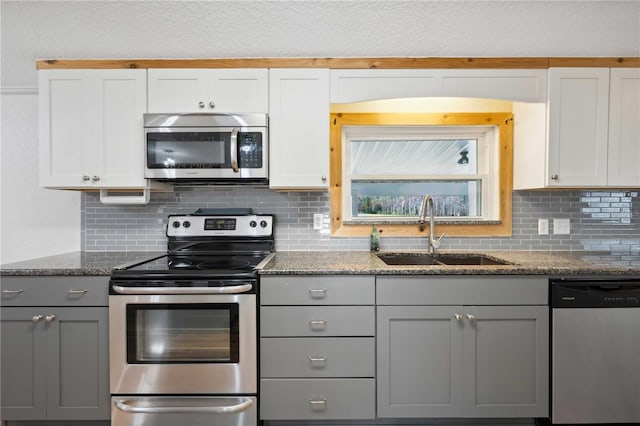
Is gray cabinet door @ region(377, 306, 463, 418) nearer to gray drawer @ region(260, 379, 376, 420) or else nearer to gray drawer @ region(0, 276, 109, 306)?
gray drawer @ region(260, 379, 376, 420)

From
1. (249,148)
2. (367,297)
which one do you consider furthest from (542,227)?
(249,148)

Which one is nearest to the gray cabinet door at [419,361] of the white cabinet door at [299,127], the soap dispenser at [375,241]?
the soap dispenser at [375,241]

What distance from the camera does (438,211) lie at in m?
2.57

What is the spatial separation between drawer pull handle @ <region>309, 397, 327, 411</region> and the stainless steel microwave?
4.13 ft

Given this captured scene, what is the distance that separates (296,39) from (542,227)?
2113 mm

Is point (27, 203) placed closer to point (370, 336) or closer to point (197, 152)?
point (197, 152)

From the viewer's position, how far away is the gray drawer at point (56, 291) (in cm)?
183

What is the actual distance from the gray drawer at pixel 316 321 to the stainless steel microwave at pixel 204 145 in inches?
31.8

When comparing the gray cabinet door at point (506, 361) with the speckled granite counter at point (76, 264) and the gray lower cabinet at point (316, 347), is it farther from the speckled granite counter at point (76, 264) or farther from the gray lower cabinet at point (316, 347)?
the speckled granite counter at point (76, 264)

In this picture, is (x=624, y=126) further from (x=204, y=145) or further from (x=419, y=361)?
(x=204, y=145)

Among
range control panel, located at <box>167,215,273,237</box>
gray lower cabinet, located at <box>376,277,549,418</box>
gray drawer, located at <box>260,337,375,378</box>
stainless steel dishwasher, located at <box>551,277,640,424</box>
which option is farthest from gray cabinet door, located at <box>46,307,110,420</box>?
stainless steel dishwasher, located at <box>551,277,640,424</box>

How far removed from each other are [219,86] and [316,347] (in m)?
1.60

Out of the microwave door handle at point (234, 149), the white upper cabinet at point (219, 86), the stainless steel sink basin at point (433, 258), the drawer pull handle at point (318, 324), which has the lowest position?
the drawer pull handle at point (318, 324)

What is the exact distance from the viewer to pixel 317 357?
1.84 metres
